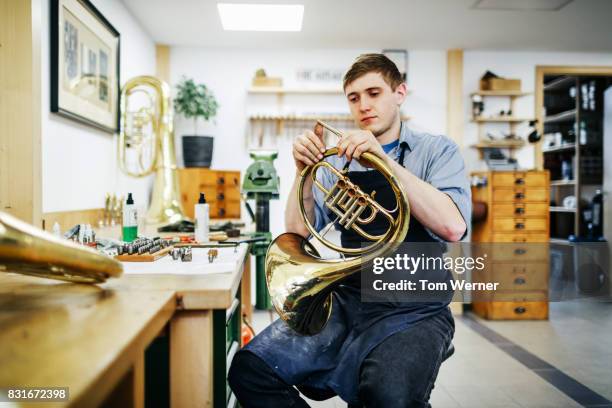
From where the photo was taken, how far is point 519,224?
4.20 m

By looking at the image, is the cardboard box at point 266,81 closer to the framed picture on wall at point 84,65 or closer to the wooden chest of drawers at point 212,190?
the wooden chest of drawers at point 212,190

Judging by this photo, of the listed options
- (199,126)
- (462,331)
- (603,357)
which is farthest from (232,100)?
(603,357)

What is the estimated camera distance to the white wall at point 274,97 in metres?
4.94

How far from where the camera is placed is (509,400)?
7.92 feet

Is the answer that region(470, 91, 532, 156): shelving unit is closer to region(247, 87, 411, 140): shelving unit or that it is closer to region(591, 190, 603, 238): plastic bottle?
region(247, 87, 411, 140): shelving unit

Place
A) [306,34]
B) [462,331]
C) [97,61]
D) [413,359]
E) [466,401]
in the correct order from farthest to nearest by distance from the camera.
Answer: [306,34], [462,331], [97,61], [466,401], [413,359]

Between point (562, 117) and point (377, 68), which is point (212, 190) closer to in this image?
point (377, 68)

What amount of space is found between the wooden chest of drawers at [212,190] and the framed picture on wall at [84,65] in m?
0.82

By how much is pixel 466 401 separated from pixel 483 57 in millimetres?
3881

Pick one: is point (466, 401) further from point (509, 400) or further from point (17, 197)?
point (17, 197)

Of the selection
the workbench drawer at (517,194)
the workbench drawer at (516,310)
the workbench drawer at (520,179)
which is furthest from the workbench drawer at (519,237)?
the workbench drawer at (516,310)

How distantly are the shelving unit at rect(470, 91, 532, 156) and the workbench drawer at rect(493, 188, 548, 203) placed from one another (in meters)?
0.77

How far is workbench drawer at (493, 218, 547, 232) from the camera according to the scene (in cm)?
418

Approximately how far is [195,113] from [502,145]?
317 cm
